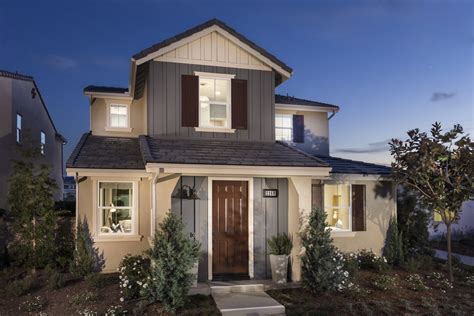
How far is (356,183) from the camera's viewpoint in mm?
11055

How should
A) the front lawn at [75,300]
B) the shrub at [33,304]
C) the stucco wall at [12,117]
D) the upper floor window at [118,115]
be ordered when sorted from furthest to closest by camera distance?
1. the stucco wall at [12,117]
2. the upper floor window at [118,115]
3. the shrub at [33,304]
4. the front lawn at [75,300]

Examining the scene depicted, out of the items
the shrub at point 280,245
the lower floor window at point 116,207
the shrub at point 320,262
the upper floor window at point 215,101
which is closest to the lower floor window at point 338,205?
the shrub at point 280,245

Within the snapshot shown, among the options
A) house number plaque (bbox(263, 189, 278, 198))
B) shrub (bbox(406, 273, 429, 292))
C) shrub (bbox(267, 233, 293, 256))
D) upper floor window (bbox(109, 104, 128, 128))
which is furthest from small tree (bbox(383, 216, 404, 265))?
upper floor window (bbox(109, 104, 128, 128))

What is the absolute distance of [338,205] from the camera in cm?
1127

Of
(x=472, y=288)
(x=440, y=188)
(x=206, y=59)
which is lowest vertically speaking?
(x=472, y=288)

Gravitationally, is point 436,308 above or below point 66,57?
below

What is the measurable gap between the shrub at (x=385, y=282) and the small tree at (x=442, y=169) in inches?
69.3

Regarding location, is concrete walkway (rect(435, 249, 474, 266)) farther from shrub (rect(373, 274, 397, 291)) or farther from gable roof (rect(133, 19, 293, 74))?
gable roof (rect(133, 19, 293, 74))

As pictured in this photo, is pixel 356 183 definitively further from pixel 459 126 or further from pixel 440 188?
pixel 459 126

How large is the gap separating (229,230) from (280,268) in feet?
4.90

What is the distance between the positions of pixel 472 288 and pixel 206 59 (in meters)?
8.78

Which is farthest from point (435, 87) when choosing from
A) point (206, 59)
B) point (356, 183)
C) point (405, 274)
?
point (206, 59)

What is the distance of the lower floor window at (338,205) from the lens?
436 inches

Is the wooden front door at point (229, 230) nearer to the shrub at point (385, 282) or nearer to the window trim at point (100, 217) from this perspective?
the window trim at point (100, 217)
